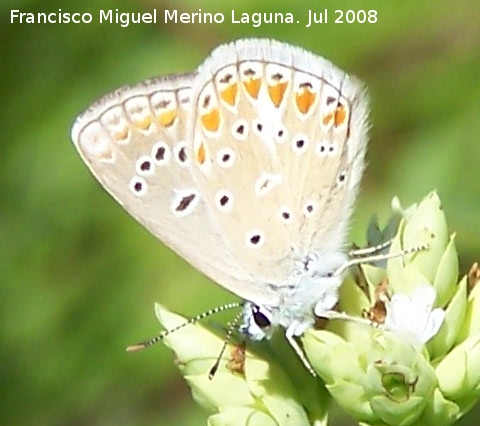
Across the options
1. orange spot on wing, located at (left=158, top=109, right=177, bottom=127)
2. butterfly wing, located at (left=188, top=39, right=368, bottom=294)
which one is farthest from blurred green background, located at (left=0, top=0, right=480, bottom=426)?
orange spot on wing, located at (left=158, top=109, right=177, bottom=127)

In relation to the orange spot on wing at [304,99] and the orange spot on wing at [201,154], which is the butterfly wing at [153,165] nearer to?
the orange spot on wing at [201,154]

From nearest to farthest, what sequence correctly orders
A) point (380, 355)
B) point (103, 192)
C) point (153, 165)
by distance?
point (380, 355), point (153, 165), point (103, 192)

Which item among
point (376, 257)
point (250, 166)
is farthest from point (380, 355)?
point (250, 166)

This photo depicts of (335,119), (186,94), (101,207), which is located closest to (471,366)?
(335,119)

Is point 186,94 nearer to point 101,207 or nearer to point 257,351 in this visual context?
point 257,351

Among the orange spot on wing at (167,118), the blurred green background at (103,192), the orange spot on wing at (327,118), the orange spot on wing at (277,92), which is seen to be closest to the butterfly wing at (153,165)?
the orange spot on wing at (167,118)

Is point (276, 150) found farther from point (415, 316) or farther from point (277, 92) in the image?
point (415, 316)

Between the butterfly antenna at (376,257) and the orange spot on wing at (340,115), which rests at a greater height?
the orange spot on wing at (340,115)
